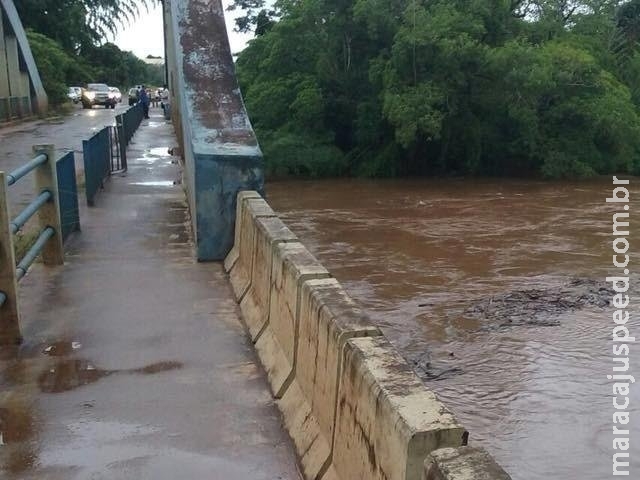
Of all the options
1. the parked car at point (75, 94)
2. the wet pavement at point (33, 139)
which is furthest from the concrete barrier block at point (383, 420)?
the parked car at point (75, 94)

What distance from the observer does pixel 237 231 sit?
23.5 feet

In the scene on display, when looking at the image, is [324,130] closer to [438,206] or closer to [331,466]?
[438,206]

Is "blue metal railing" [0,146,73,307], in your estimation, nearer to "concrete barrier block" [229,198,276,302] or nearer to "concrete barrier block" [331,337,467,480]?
"concrete barrier block" [229,198,276,302]

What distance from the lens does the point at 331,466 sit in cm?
333

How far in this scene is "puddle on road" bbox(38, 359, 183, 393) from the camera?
4.58 meters

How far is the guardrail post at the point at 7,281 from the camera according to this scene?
4.93 metres

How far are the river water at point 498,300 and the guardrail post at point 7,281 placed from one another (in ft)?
13.7

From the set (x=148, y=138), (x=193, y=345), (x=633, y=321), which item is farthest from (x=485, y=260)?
(x=148, y=138)

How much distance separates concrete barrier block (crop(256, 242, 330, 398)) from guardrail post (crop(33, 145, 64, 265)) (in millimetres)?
2878

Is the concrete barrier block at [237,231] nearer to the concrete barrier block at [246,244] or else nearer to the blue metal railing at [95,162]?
the concrete barrier block at [246,244]

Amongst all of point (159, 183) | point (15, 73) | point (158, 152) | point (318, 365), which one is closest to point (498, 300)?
point (159, 183)

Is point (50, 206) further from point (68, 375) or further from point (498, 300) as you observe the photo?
point (498, 300)

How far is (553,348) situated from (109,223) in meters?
5.96

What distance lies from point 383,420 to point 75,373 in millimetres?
Answer: 2743
